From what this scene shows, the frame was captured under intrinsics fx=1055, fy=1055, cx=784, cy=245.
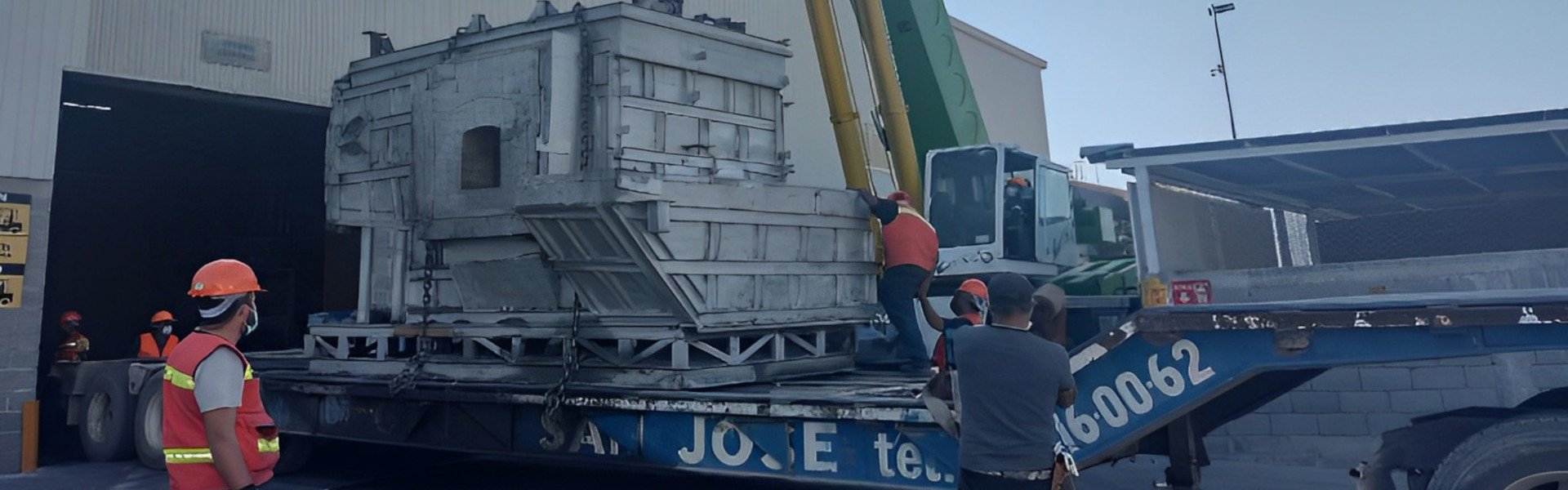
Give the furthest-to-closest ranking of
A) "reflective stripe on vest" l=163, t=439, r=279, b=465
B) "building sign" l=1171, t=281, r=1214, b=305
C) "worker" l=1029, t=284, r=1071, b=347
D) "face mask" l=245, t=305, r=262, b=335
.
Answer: "worker" l=1029, t=284, r=1071, b=347 → "building sign" l=1171, t=281, r=1214, b=305 → "face mask" l=245, t=305, r=262, b=335 → "reflective stripe on vest" l=163, t=439, r=279, b=465

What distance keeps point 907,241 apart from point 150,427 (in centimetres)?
703

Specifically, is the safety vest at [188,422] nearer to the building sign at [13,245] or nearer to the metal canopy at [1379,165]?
the metal canopy at [1379,165]

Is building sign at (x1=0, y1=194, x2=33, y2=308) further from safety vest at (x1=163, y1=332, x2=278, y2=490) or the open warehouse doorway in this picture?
safety vest at (x1=163, y1=332, x2=278, y2=490)

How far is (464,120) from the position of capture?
726cm

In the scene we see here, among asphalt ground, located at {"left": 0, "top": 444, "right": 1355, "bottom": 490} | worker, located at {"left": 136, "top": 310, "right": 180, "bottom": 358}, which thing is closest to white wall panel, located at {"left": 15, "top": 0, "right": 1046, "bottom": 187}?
worker, located at {"left": 136, "top": 310, "right": 180, "bottom": 358}

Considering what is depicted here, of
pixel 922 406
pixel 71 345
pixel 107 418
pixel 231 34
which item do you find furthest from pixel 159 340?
pixel 922 406

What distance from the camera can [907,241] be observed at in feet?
25.3

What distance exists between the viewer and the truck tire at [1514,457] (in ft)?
13.0

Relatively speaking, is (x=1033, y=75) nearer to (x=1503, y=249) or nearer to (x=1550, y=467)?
(x=1503, y=249)

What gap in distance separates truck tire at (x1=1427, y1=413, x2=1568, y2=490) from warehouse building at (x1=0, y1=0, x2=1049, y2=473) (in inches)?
297

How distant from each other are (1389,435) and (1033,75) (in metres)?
26.3

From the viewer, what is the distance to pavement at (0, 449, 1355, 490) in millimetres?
8242

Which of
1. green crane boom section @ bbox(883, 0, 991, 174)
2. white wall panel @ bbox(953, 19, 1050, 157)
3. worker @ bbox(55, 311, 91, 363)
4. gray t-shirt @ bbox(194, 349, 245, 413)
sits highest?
white wall panel @ bbox(953, 19, 1050, 157)

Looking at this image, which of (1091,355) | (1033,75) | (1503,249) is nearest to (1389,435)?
(1091,355)
